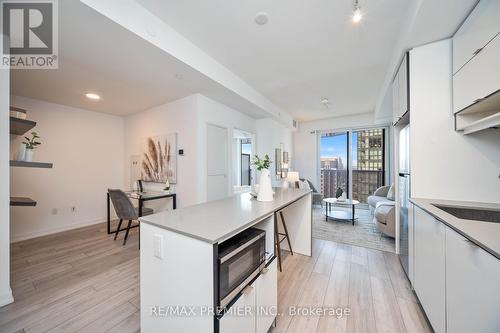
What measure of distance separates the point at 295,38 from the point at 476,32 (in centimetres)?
149

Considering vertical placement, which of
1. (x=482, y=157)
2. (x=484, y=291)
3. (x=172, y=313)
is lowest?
(x=172, y=313)

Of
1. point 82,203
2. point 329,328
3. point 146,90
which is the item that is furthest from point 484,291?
point 82,203

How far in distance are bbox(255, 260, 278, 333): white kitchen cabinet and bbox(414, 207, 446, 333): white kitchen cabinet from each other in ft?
3.62

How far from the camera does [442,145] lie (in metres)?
1.79

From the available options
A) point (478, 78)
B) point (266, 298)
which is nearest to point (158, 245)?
point (266, 298)

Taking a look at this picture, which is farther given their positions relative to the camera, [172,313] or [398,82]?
[398,82]

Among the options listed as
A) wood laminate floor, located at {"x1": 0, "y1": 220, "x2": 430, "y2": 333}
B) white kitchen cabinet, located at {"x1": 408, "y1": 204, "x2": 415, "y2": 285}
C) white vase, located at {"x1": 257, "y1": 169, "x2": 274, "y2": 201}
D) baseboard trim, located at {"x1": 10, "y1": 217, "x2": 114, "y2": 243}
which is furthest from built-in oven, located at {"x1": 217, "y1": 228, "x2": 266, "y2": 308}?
baseboard trim, located at {"x1": 10, "y1": 217, "x2": 114, "y2": 243}

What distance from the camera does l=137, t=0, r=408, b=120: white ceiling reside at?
1.72 meters

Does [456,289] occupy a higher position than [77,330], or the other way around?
[456,289]

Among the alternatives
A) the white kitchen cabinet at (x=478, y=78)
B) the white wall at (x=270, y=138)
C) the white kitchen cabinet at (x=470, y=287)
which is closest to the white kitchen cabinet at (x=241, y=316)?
the white kitchen cabinet at (x=470, y=287)

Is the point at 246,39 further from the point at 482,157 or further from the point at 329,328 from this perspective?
the point at 329,328

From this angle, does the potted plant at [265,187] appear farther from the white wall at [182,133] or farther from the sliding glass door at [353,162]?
the sliding glass door at [353,162]

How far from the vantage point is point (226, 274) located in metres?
0.98

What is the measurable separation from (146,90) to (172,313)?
3.16 metres
